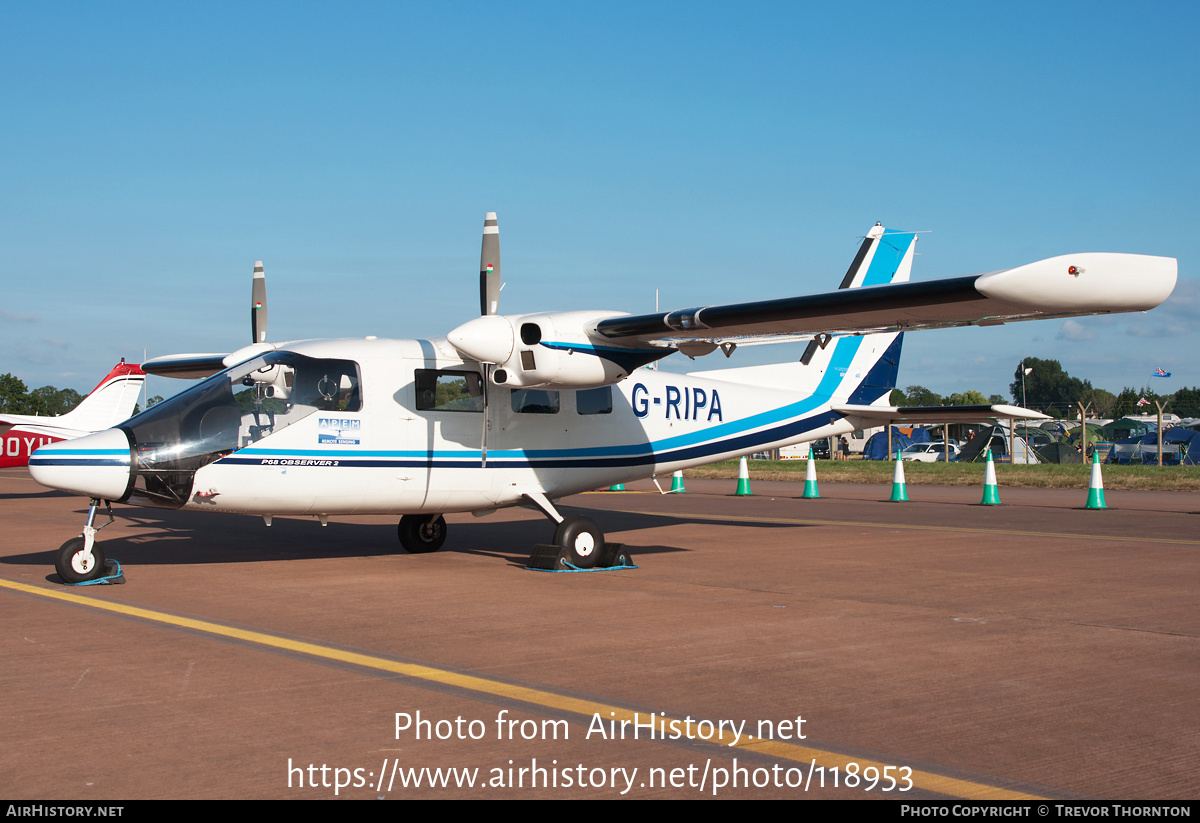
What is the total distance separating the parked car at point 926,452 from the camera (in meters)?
54.9

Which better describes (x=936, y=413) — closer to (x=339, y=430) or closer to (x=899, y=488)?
(x=899, y=488)

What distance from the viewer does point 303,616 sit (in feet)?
27.2

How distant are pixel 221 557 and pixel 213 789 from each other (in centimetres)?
875

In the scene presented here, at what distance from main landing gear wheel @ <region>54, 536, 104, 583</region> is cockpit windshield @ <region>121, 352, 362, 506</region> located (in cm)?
70

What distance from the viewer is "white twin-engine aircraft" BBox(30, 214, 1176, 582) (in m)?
9.39

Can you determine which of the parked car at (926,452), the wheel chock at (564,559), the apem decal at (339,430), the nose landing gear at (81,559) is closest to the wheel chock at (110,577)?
the nose landing gear at (81,559)

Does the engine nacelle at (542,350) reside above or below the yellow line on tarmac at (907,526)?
above

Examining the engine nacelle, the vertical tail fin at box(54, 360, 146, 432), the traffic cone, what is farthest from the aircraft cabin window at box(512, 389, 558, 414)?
the vertical tail fin at box(54, 360, 146, 432)

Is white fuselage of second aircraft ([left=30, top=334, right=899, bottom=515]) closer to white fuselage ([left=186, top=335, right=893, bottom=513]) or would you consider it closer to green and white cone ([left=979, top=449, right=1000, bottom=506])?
white fuselage ([left=186, top=335, right=893, bottom=513])

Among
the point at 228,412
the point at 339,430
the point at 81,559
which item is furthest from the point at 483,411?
the point at 81,559

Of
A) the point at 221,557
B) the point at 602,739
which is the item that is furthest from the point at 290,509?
the point at 602,739

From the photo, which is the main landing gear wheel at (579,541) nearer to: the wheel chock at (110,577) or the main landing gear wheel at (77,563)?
the wheel chock at (110,577)

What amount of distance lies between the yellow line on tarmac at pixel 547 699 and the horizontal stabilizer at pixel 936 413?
33.3 ft

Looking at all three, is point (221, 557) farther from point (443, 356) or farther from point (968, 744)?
point (968, 744)
